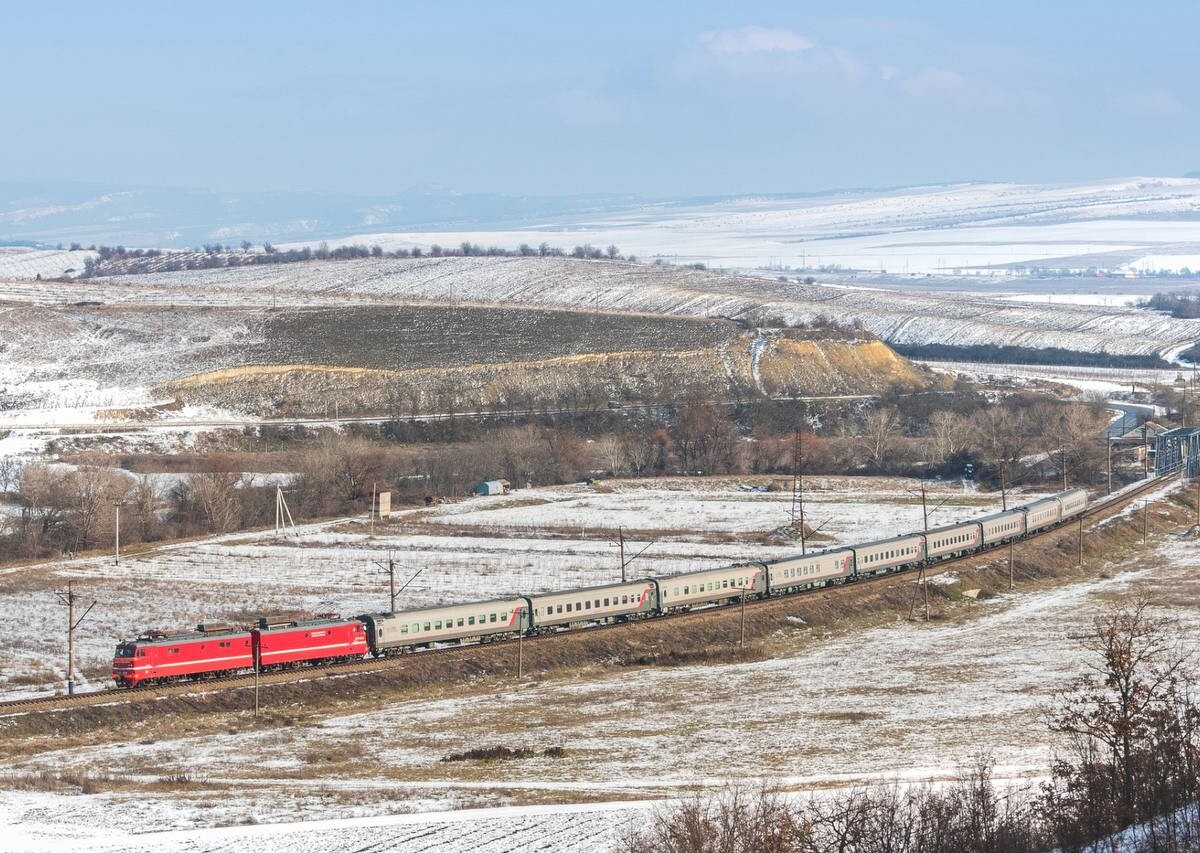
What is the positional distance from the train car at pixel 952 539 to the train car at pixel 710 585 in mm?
11775

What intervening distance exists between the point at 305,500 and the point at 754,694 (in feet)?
156

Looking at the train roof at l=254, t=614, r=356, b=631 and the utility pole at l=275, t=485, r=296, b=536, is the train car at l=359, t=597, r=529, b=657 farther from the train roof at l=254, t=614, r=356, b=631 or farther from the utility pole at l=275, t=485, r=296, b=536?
the utility pole at l=275, t=485, r=296, b=536

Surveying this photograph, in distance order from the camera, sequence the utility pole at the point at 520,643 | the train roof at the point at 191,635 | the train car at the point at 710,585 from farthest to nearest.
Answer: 1. the train car at the point at 710,585
2. the utility pole at the point at 520,643
3. the train roof at the point at 191,635

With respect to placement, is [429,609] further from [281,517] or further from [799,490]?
[799,490]

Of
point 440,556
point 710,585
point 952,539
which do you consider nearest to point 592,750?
point 710,585

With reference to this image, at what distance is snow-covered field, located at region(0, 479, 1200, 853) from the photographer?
32.5 metres

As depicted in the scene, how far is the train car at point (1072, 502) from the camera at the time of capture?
83438 millimetres

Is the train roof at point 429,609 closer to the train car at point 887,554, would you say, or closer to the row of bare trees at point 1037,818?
the train car at point 887,554

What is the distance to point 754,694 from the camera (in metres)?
48.1

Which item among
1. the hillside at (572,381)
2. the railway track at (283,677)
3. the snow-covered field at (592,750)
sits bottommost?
the snow-covered field at (592,750)

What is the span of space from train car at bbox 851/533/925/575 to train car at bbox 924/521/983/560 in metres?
0.70

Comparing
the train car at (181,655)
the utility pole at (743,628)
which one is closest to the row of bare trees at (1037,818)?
the train car at (181,655)

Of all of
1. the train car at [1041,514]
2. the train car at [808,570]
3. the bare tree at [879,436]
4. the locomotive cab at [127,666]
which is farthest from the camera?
the bare tree at [879,436]

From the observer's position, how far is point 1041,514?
263ft
